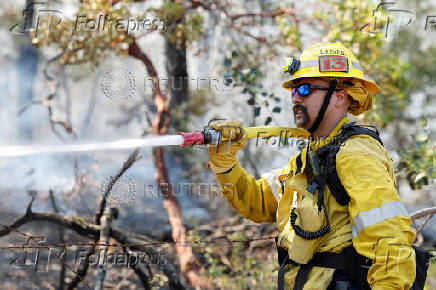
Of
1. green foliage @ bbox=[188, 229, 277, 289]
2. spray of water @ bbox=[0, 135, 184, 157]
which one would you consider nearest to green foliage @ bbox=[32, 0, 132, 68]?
green foliage @ bbox=[188, 229, 277, 289]

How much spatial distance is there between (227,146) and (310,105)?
561 mm

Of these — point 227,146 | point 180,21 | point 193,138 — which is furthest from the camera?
point 180,21

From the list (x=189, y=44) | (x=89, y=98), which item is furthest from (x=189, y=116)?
(x=89, y=98)

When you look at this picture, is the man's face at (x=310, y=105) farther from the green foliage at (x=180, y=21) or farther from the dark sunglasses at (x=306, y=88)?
the green foliage at (x=180, y=21)

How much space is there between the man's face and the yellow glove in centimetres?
36

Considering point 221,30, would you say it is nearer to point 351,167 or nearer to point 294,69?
point 294,69

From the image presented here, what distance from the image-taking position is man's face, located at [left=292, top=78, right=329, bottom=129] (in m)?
2.61

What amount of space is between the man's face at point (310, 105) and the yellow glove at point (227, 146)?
0.36 m

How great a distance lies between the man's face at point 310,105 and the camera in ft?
8.57

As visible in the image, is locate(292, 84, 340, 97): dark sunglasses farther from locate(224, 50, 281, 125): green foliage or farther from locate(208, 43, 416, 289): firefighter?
locate(224, 50, 281, 125): green foliage

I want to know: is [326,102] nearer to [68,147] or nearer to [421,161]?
[68,147]

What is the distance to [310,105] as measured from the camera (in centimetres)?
262

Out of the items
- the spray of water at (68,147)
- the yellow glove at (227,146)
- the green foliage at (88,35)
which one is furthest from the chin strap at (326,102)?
the green foliage at (88,35)

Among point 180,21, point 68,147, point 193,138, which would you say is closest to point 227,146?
point 193,138
